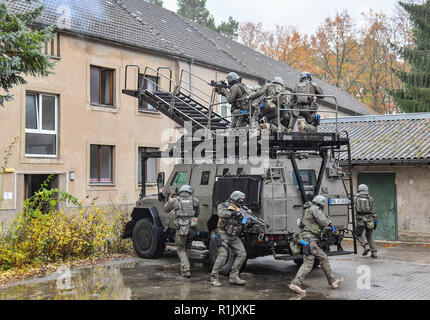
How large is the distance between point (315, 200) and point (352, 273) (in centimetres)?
231

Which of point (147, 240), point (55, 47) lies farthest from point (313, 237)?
point (55, 47)

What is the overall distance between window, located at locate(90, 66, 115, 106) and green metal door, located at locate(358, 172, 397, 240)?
9682 millimetres

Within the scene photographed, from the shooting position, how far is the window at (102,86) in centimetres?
1864

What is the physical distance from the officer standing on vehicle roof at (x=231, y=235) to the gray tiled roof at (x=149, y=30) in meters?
10.7

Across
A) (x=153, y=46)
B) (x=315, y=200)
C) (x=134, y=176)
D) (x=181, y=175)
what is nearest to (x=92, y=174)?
(x=134, y=176)

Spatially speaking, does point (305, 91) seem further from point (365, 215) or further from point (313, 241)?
point (313, 241)

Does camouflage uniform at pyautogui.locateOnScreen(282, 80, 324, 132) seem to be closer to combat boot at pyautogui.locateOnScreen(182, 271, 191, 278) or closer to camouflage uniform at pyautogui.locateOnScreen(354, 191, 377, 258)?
camouflage uniform at pyautogui.locateOnScreen(354, 191, 377, 258)

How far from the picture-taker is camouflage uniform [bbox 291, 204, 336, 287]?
8.70m

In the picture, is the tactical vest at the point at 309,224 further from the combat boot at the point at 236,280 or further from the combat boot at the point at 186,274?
the combat boot at the point at 186,274

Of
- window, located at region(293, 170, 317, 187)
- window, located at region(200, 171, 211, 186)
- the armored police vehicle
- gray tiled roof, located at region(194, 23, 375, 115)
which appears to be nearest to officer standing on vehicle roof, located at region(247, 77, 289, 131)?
the armored police vehicle

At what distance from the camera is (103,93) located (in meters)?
19.0

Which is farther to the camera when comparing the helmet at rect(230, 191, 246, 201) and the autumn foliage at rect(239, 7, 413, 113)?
the autumn foliage at rect(239, 7, 413, 113)

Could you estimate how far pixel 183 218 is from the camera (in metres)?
10.2
